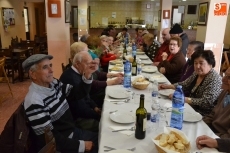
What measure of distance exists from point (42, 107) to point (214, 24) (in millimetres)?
4310

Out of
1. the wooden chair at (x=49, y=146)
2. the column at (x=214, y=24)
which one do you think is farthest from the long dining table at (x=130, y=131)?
the column at (x=214, y=24)

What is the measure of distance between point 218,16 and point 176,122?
13.0 feet

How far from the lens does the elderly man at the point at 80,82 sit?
1.96 m

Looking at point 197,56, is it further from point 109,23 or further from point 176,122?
point 109,23

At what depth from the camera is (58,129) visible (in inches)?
62.5

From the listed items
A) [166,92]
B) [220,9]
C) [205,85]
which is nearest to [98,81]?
[166,92]

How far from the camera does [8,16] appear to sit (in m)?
8.18

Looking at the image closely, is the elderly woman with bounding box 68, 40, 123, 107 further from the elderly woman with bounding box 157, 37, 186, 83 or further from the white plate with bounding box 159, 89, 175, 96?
the elderly woman with bounding box 157, 37, 186, 83

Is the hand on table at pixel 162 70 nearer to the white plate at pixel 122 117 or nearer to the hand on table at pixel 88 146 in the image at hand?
the white plate at pixel 122 117

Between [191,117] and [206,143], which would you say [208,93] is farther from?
[206,143]

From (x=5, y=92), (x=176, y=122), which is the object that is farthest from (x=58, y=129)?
(x=5, y=92)

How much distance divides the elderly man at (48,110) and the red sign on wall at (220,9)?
3.96 meters

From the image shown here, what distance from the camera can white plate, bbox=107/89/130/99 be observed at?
6.41 feet

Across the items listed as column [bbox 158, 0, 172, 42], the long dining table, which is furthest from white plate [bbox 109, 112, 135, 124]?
column [bbox 158, 0, 172, 42]
